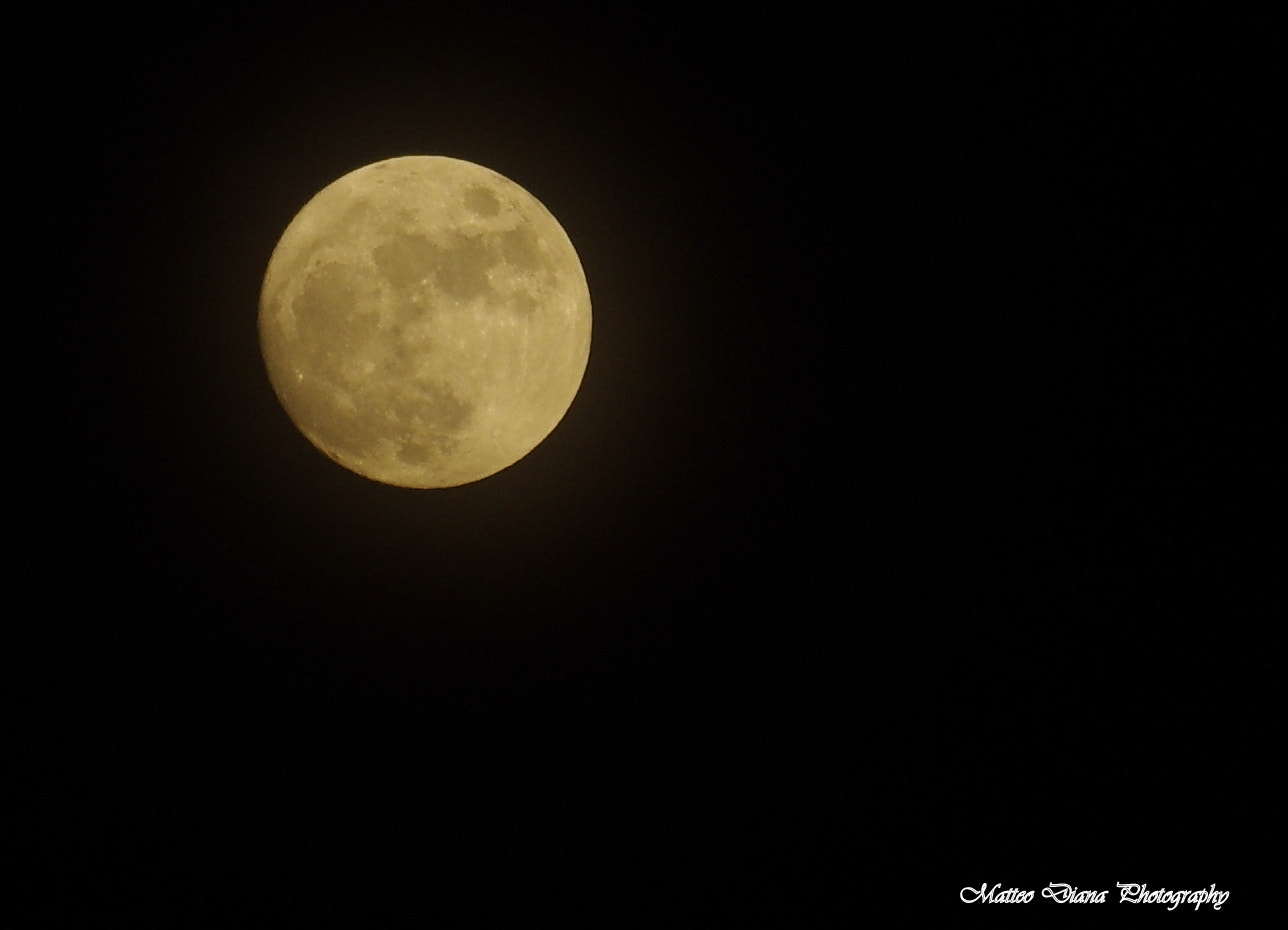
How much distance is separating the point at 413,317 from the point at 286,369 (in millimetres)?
383

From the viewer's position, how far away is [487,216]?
71.2 inches

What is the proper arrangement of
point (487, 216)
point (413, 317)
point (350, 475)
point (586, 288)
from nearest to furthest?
point (413, 317), point (487, 216), point (586, 288), point (350, 475)

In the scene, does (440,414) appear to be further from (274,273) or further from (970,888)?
(970,888)

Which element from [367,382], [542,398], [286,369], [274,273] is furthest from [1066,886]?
[274,273]

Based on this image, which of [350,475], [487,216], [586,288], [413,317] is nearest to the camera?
[413,317]

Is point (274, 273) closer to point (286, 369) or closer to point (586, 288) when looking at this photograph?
point (286, 369)

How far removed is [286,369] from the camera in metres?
1.81

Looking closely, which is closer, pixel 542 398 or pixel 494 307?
pixel 494 307

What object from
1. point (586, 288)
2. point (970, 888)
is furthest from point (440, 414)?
point (970, 888)

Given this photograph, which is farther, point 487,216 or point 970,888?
point 970,888

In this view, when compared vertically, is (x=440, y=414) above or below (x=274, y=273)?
below

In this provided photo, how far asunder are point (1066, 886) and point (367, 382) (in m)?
2.65

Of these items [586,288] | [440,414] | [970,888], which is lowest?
[970,888]

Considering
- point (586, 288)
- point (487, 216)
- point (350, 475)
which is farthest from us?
point (350, 475)
